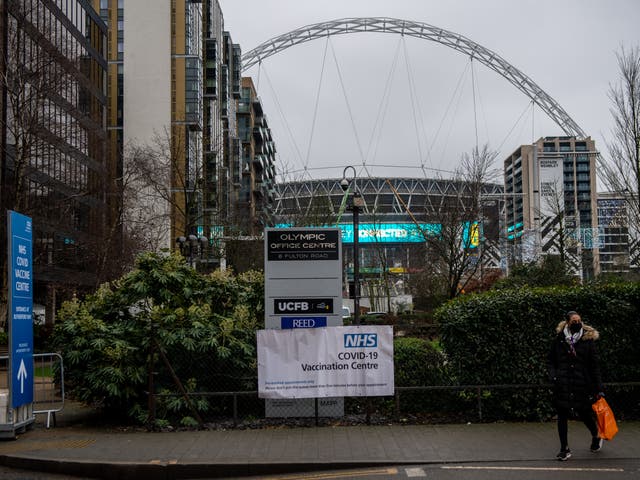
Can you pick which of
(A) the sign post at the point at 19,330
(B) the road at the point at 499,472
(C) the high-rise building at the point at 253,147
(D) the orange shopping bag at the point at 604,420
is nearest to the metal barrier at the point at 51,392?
(A) the sign post at the point at 19,330

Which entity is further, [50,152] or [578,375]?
[50,152]

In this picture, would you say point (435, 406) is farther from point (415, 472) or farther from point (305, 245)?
point (415, 472)

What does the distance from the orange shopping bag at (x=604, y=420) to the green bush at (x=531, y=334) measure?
2.63 m

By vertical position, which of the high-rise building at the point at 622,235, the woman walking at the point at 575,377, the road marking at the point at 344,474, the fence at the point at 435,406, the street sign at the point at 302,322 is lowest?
the road marking at the point at 344,474

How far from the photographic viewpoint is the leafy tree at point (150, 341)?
12.6 metres

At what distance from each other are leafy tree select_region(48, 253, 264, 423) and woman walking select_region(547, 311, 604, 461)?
17.8 ft

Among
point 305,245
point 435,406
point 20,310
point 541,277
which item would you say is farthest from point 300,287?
point 541,277

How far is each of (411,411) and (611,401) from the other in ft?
11.1

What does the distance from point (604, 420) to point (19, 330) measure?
9027 mm

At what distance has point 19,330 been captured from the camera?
40.0ft

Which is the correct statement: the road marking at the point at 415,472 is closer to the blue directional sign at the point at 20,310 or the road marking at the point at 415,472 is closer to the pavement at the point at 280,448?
the pavement at the point at 280,448

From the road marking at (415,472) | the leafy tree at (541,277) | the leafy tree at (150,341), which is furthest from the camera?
the leafy tree at (541,277)

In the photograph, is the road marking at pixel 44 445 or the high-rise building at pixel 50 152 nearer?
the road marking at pixel 44 445

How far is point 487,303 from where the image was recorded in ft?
41.1
